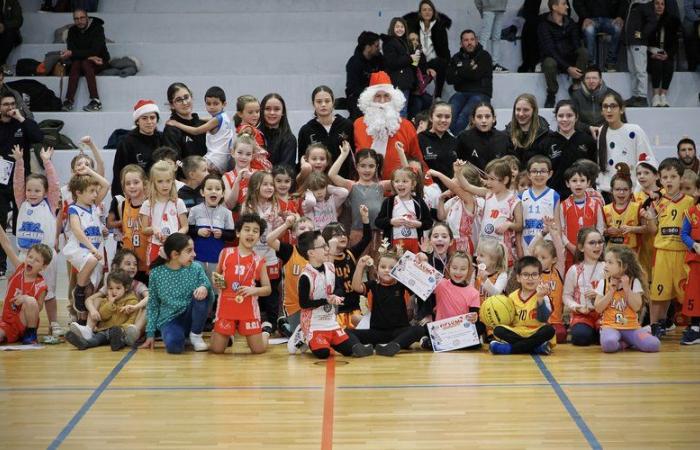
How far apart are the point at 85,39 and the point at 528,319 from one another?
7570 millimetres

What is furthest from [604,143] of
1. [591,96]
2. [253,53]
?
[253,53]

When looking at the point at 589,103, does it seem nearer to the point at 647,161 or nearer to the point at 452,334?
the point at 647,161

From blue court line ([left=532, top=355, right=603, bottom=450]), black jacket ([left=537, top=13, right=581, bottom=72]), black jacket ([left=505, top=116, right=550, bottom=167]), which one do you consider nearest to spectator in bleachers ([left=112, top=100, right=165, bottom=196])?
black jacket ([left=505, top=116, right=550, bottom=167])

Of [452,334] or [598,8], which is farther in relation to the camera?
[598,8]

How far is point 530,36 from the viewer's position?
1354cm

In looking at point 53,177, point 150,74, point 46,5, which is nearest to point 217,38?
point 150,74

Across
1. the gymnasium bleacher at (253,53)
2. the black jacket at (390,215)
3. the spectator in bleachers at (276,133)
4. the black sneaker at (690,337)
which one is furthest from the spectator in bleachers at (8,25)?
the black sneaker at (690,337)

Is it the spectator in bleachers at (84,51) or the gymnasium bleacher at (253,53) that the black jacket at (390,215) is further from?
the spectator in bleachers at (84,51)

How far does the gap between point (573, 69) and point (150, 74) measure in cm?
529

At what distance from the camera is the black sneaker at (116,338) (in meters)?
7.89

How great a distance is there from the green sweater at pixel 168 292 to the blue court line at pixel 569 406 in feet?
8.03

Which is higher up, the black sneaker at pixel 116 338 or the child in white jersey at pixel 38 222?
the child in white jersey at pixel 38 222

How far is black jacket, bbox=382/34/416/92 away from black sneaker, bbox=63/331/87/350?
516cm

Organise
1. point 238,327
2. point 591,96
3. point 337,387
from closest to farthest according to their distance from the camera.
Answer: point 337,387, point 238,327, point 591,96
